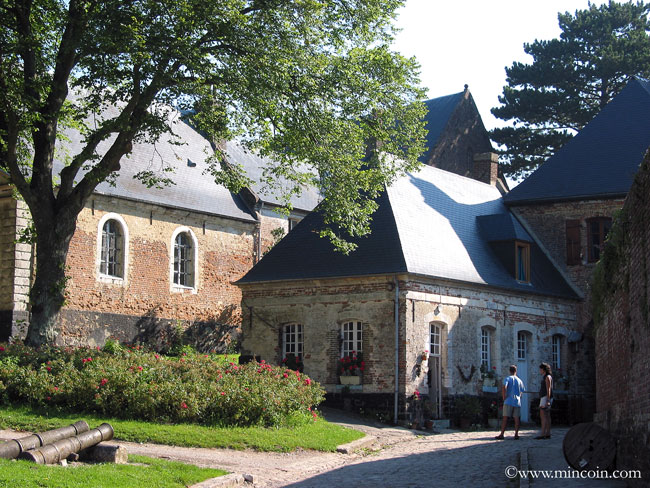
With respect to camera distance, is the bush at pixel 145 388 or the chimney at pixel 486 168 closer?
the bush at pixel 145 388

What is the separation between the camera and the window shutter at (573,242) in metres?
27.4

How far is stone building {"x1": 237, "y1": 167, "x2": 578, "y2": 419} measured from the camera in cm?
2125

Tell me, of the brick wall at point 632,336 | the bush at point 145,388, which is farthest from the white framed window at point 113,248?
the brick wall at point 632,336

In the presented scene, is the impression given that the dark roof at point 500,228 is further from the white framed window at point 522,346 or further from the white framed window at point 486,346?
the white framed window at point 486,346

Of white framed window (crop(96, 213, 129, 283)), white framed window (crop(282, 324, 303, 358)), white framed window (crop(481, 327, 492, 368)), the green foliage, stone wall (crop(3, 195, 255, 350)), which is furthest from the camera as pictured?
white framed window (crop(96, 213, 129, 283))

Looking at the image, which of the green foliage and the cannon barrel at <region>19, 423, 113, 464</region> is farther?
the green foliage

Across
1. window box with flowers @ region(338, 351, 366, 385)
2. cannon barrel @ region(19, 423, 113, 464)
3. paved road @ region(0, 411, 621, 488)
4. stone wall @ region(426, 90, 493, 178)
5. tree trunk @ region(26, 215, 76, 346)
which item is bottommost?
paved road @ region(0, 411, 621, 488)

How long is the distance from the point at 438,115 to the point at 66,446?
29.5 m

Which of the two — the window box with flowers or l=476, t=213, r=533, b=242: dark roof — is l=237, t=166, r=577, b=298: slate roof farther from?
the window box with flowers

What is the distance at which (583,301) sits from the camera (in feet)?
88.0

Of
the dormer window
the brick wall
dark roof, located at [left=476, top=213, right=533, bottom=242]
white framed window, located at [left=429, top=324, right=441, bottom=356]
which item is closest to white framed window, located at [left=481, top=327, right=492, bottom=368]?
white framed window, located at [left=429, top=324, right=441, bottom=356]

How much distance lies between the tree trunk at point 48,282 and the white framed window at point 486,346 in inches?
442

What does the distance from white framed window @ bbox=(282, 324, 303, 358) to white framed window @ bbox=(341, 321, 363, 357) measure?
137 cm

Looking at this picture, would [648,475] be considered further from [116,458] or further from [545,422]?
[545,422]
